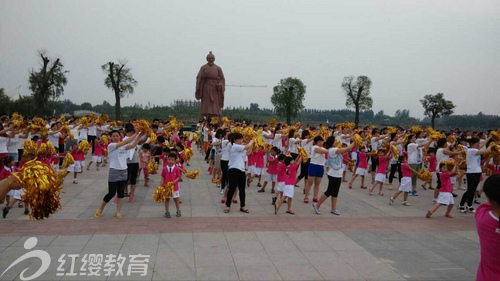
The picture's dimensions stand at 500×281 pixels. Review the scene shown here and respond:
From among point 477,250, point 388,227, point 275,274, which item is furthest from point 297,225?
point 477,250

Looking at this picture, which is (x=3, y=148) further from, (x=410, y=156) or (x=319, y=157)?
(x=410, y=156)

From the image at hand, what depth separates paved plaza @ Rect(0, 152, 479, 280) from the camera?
5.21m

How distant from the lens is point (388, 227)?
301 inches

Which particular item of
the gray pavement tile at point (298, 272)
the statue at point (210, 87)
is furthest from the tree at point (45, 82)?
the gray pavement tile at point (298, 272)

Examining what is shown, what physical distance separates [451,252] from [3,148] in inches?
399

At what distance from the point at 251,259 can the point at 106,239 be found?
8.22ft

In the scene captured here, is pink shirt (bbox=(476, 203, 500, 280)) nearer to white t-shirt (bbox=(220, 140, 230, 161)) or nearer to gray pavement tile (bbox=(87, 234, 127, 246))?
gray pavement tile (bbox=(87, 234, 127, 246))

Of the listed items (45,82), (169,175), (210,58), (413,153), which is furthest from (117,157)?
(45,82)

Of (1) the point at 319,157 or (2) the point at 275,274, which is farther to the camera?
(1) the point at 319,157

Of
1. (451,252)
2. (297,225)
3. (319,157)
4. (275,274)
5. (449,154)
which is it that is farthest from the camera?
(449,154)

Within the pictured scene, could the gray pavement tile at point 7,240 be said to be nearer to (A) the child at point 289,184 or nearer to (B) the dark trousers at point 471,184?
(A) the child at point 289,184

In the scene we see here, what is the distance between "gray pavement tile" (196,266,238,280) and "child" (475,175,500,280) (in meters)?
2.94

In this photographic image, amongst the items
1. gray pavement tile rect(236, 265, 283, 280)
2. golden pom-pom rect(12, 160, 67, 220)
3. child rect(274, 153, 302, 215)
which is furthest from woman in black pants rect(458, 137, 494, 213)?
golden pom-pom rect(12, 160, 67, 220)

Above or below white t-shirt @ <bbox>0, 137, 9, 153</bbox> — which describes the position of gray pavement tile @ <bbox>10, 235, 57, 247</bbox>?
below
